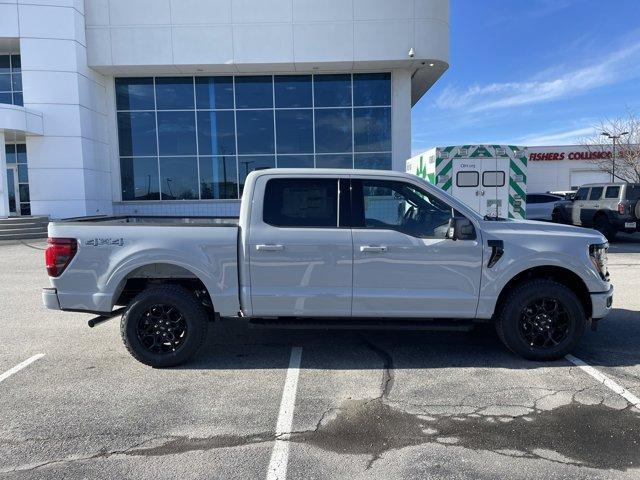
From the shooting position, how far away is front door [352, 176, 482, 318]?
4.69m

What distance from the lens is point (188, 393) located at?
4254 millimetres

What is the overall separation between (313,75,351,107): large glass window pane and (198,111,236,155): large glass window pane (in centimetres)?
414

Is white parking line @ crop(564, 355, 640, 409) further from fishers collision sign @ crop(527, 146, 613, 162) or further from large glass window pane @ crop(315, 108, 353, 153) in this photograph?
fishers collision sign @ crop(527, 146, 613, 162)

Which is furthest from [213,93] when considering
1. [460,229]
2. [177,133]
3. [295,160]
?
[460,229]

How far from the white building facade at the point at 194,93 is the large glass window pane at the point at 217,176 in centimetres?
5

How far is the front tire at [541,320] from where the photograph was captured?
4.77m

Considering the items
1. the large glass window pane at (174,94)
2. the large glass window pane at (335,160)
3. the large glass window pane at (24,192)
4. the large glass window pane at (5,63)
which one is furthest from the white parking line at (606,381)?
the large glass window pane at (5,63)

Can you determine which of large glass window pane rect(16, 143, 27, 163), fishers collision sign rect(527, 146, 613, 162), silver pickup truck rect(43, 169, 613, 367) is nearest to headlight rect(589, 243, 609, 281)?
silver pickup truck rect(43, 169, 613, 367)

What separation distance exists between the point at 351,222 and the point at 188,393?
7.11 feet

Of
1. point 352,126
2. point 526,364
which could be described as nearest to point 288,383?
point 526,364

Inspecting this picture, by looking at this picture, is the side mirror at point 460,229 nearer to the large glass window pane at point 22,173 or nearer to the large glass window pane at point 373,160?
the large glass window pane at point 373,160

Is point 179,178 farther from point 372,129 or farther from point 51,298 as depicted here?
point 51,298

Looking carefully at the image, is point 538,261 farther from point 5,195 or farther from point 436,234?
point 5,195

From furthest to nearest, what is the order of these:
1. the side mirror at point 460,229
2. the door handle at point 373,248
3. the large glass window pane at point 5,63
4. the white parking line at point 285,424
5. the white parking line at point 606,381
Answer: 1. the large glass window pane at point 5,63
2. the door handle at point 373,248
3. the side mirror at point 460,229
4. the white parking line at point 606,381
5. the white parking line at point 285,424
